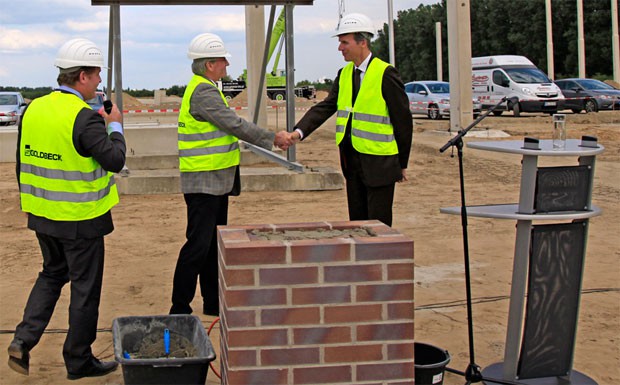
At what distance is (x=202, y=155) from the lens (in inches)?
257

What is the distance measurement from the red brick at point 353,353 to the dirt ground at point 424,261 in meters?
1.42

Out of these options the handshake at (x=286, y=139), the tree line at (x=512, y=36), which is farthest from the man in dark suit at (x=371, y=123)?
the tree line at (x=512, y=36)

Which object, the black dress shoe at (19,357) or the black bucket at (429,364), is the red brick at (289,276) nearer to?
the black bucket at (429,364)

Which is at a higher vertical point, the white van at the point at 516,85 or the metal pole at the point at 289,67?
the white van at the point at 516,85

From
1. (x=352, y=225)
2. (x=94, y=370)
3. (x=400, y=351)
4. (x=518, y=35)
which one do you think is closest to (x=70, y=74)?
(x=94, y=370)

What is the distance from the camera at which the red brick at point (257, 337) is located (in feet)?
13.5

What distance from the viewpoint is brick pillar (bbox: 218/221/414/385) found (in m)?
4.10

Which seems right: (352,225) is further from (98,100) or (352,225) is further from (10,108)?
(10,108)

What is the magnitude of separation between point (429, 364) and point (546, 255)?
0.89m

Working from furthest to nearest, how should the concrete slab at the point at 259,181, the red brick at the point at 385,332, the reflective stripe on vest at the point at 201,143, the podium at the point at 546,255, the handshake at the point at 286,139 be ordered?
the concrete slab at the point at 259,181, the handshake at the point at 286,139, the reflective stripe on vest at the point at 201,143, the podium at the point at 546,255, the red brick at the point at 385,332

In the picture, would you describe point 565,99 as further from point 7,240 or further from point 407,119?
point 407,119

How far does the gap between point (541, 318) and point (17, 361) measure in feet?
10.0

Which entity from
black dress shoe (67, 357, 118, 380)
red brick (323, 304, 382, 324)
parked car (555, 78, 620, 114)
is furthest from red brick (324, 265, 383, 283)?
parked car (555, 78, 620, 114)

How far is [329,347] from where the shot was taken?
13.7 ft
